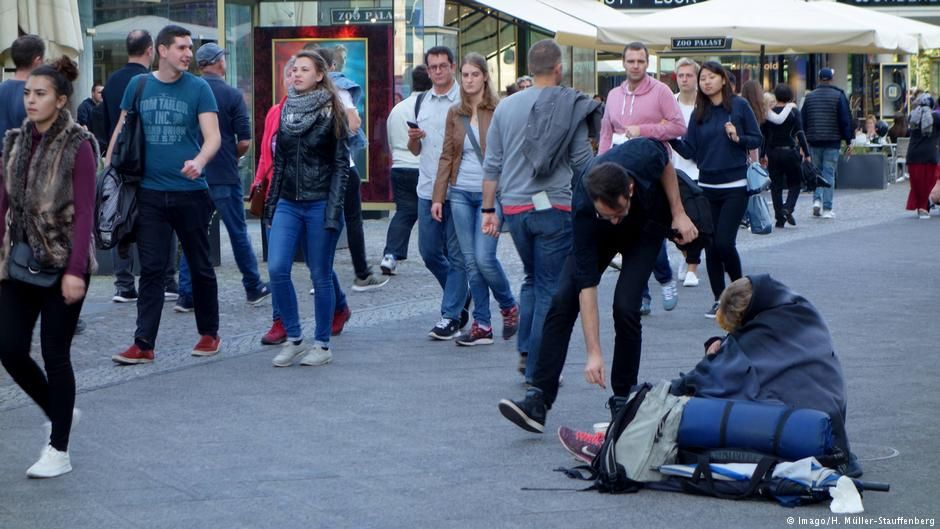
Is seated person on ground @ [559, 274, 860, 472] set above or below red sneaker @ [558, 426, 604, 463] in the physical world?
above

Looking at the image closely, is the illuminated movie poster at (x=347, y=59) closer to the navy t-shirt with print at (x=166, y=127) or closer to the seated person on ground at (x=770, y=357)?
the navy t-shirt with print at (x=166, y=127)

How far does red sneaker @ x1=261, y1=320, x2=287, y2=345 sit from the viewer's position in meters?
9.49

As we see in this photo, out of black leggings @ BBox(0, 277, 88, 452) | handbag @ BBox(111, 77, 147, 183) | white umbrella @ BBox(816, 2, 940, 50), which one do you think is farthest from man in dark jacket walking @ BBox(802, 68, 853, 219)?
black leggings @ BBox(0, 277, 88, 452)

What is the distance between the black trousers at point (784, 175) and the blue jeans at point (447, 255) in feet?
29.0

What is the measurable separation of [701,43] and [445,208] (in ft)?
39.8

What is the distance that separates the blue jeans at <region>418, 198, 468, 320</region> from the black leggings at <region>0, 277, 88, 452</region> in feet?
12.3

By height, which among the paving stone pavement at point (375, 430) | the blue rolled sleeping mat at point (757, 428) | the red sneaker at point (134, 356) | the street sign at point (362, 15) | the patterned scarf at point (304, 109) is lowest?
the paving stone pavement at point (375, 430)

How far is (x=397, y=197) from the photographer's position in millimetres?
12797

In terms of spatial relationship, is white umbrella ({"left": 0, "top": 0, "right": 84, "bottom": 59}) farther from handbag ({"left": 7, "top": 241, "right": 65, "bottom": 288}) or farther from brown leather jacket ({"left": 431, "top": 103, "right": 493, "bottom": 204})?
handbag ({"left": 7, "top": 241, "right": 65, "bottom": 288})

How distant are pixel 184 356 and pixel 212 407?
5.26ft

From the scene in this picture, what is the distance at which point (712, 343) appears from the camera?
6.71 m

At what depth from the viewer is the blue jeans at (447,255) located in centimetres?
976

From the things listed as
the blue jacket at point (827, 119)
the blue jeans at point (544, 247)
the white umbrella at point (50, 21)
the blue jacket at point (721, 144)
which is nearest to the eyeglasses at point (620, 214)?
the blue jeans at point (544, 247)

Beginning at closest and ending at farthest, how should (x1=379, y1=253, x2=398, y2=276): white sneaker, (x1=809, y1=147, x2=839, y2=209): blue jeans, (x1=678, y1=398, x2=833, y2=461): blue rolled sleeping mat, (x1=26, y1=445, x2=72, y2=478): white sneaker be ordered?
1. (x1=678, y1=398, x2=833, y2=461): blue rolled sleeping mat
2. (x1=26, y1=445, x2=72, y2=478): white sneaker
3. (x1=379, y1=253, x2=398, y2=276): white sneaker
4. (x1=809, y1=147, x2=839, y2=209): blue jeans
